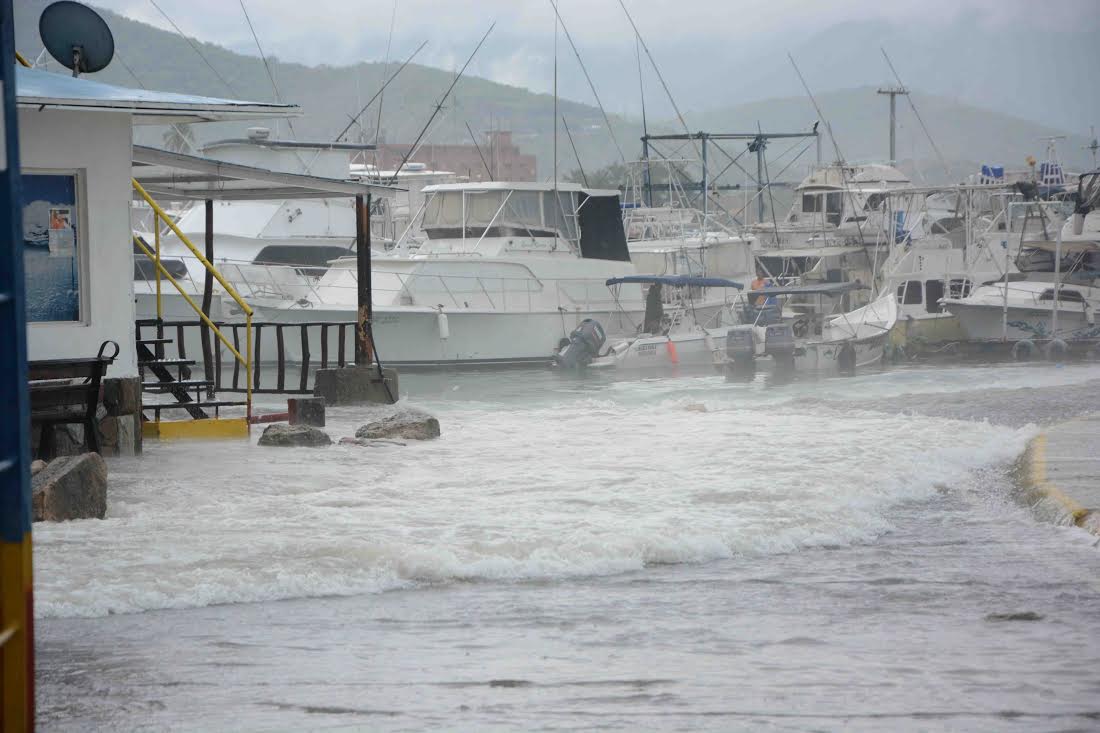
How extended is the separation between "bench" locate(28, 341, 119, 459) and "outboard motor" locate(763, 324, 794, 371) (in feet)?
73.6

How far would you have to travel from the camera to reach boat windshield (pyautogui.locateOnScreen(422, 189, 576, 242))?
35.7 metres

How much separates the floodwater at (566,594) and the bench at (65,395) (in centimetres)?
62

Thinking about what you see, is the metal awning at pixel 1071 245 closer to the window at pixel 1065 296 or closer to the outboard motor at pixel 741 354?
the window at pixel 1065 296

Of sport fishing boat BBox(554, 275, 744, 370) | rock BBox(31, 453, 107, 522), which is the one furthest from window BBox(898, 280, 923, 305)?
rock BBox(31, 453, 107, 522)

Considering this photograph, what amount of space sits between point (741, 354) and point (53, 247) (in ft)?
71.5

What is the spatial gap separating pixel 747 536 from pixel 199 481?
5.09 meters

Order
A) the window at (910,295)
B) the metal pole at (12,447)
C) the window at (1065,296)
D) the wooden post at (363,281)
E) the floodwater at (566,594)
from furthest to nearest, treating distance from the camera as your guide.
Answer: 1. the window at (910,295)
2. the window at (1065,296)
3. the wooden post at (363,281)
4. the floodwater at (566,594)
5. the metal pole at (12,447)

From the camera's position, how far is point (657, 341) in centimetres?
3472

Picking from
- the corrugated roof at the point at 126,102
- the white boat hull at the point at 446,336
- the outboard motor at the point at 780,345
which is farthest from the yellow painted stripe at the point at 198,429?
the outboard motor at the point at 780,345

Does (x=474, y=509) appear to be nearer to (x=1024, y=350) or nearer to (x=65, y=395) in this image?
(x=65, y=395)

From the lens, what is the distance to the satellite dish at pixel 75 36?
46.4ft

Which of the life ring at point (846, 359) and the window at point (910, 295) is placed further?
the window at point (910, 295)

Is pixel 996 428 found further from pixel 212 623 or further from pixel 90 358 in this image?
pixel 212 623

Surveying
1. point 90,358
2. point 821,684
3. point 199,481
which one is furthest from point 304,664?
point 90,358
